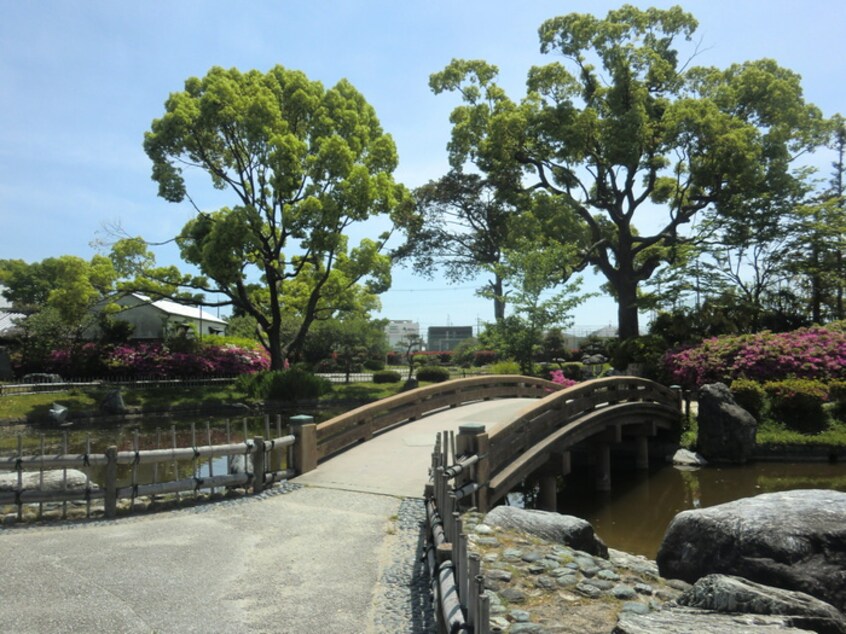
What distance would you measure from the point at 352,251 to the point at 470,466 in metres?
21.2

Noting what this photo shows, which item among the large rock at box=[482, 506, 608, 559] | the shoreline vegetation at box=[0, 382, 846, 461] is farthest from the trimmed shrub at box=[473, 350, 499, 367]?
the large rock at box=[482, 506, 608, 559]

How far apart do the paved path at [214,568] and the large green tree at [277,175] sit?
19584mm

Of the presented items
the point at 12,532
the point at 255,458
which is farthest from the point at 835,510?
the point at 12,532

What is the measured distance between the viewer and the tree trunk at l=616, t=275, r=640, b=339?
31125 millimetres

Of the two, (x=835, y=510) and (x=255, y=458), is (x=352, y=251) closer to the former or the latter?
(x=255, y=458)

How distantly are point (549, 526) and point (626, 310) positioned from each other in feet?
83.4

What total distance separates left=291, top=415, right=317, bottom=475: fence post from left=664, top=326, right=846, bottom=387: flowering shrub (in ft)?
55.4

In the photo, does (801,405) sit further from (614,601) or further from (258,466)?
(258,466)

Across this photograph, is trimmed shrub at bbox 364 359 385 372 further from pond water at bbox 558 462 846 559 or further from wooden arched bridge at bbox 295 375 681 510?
pond water at bbox 558 462 846 559

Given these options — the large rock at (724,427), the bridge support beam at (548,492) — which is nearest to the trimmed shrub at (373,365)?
the large rock at (724,427)

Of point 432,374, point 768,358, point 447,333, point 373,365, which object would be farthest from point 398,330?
point 768,358

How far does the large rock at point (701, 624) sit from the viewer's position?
14.0 ft

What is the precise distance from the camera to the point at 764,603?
16.5 ft

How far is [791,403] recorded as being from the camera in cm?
1850
